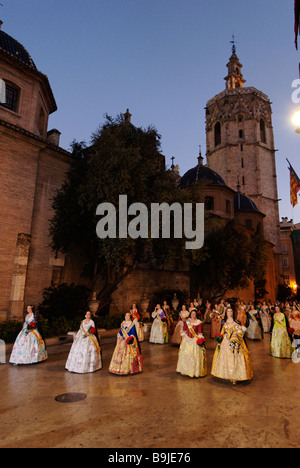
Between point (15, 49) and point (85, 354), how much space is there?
64.9ft

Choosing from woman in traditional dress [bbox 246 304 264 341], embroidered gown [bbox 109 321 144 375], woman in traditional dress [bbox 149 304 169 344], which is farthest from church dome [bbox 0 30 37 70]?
woman in traditional dress [bbox 246 304 264 341]

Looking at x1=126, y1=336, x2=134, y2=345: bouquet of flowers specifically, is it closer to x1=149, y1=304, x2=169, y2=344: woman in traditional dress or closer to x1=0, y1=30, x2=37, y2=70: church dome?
x1=149, y1=304, x2=169, y2=344: woman in traditional dress

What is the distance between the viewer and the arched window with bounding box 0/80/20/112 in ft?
56.7

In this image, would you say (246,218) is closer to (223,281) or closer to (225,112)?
(223,281)

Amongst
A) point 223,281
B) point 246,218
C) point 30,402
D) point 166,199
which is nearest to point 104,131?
point 166,199

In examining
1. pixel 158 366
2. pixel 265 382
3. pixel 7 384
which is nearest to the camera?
pixel 7 384

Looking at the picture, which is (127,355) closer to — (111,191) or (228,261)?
(111,191)

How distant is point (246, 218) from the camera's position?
4056cm

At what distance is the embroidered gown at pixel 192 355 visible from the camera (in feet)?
26.3

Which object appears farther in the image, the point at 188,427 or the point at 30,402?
the point at 30,402

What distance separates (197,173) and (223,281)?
15.7 meters

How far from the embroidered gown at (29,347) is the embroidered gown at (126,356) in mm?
2761

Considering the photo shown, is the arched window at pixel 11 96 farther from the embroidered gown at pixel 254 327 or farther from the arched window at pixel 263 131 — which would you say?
Result: the arched window at pixel 263 131

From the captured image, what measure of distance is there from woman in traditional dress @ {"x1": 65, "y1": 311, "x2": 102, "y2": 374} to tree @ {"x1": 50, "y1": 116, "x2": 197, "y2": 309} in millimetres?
5612
